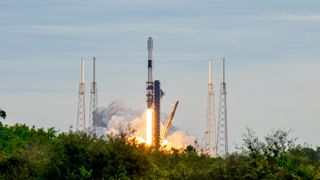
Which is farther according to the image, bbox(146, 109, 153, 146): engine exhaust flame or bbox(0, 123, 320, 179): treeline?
bbox(146, 109, 153, 146): engine exhaust flame

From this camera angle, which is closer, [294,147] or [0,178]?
[294,147]

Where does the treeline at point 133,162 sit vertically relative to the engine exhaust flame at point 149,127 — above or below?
below

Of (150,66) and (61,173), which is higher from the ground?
(150,66)

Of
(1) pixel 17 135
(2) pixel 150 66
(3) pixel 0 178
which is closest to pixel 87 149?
(3) pixel 0 178

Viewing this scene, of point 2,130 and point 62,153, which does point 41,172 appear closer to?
point 62,153

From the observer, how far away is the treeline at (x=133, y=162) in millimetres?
59969

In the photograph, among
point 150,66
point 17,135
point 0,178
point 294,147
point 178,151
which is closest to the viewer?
point 294,147

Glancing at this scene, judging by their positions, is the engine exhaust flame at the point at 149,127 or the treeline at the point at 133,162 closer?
the treeline at the point at 133,162

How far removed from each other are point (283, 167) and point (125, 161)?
1421 cm

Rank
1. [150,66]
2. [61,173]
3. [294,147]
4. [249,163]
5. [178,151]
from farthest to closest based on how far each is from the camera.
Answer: [150,66] < [178,151] < [61,173] < [294,147] < [249,163]

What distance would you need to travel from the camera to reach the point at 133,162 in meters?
72.1

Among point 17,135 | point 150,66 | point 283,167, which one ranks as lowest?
point 283,167

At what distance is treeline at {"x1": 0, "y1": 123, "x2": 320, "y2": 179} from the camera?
60.0 metres

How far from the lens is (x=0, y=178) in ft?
265
